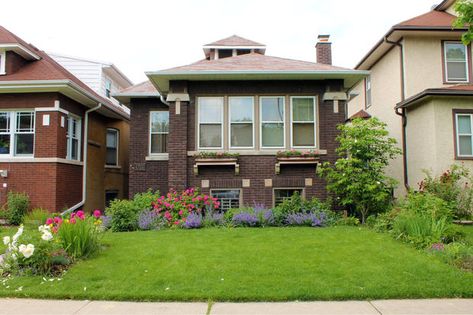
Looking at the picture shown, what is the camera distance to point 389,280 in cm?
525

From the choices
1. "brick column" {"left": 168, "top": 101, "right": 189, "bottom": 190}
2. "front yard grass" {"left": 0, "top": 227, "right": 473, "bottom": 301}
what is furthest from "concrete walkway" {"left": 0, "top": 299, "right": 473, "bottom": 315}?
"brick column" {"left": 168, "top": 101, "right": 189, "bottom": 190}

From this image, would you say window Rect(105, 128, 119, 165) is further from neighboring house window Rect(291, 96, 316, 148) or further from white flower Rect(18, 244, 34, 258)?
white flower Rect(18, 244, 34, 258)

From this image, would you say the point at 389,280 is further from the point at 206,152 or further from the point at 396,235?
the point at 206,152

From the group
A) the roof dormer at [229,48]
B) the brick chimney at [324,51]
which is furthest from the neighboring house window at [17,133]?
the brick chimney at [324,51]

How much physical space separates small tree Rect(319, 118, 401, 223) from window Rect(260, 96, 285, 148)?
1.81 m

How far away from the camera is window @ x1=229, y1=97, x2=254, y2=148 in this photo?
451 inches

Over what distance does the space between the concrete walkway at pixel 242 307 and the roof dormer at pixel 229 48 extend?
15483 millimetres

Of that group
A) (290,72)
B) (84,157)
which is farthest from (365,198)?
(84,157)

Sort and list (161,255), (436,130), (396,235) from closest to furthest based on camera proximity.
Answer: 1. (161,255)
2. (396,235)
3. (436,130)

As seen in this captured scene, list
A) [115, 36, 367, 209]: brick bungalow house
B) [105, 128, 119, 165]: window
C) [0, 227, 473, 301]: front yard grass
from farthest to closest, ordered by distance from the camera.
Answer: [105, 128, 119, 165]: window, [115, 36, 367, 209]: brick bungalow house, [0, 227, 473, 301]: front yard grass

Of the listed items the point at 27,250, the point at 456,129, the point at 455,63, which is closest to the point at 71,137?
the point at 27,250

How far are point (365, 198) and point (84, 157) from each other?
33.0ft

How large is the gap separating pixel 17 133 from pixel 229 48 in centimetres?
1062

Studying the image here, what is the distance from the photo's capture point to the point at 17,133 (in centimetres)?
1197
